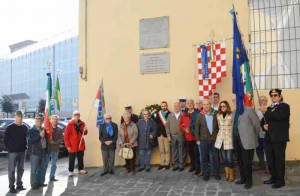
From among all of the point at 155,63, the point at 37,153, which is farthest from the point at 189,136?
the point at 37,153

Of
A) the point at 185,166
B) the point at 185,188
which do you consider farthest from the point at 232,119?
the point at 185,166

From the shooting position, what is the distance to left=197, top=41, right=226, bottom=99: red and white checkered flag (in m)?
Result: 8.55

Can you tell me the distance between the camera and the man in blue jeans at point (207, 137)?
7.13 metres

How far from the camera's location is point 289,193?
5.79 m

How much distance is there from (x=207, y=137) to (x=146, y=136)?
1826 mm

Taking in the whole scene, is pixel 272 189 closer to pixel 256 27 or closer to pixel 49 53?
pixel 256 27

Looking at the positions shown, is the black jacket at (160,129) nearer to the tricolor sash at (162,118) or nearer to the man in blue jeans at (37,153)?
the tricolor sash at (162,118)

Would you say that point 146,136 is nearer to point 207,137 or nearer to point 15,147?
point 207,137

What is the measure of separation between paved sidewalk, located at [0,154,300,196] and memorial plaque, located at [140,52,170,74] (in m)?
2.70

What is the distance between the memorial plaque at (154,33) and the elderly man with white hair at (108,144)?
2.49 metres

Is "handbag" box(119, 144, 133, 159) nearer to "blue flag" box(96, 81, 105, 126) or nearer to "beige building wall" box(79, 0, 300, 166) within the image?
"beige building wall" box(79, 0, 300, 166)

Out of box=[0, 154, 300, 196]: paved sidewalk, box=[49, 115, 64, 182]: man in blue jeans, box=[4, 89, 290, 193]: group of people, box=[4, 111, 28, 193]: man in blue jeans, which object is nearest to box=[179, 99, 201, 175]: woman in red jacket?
box=[4, 89, 290, 193]: group of people

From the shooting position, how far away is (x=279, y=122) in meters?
6.18

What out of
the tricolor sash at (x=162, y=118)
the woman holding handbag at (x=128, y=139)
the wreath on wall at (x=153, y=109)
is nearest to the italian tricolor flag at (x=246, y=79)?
the tricolor sash at (x=162, y=118)
